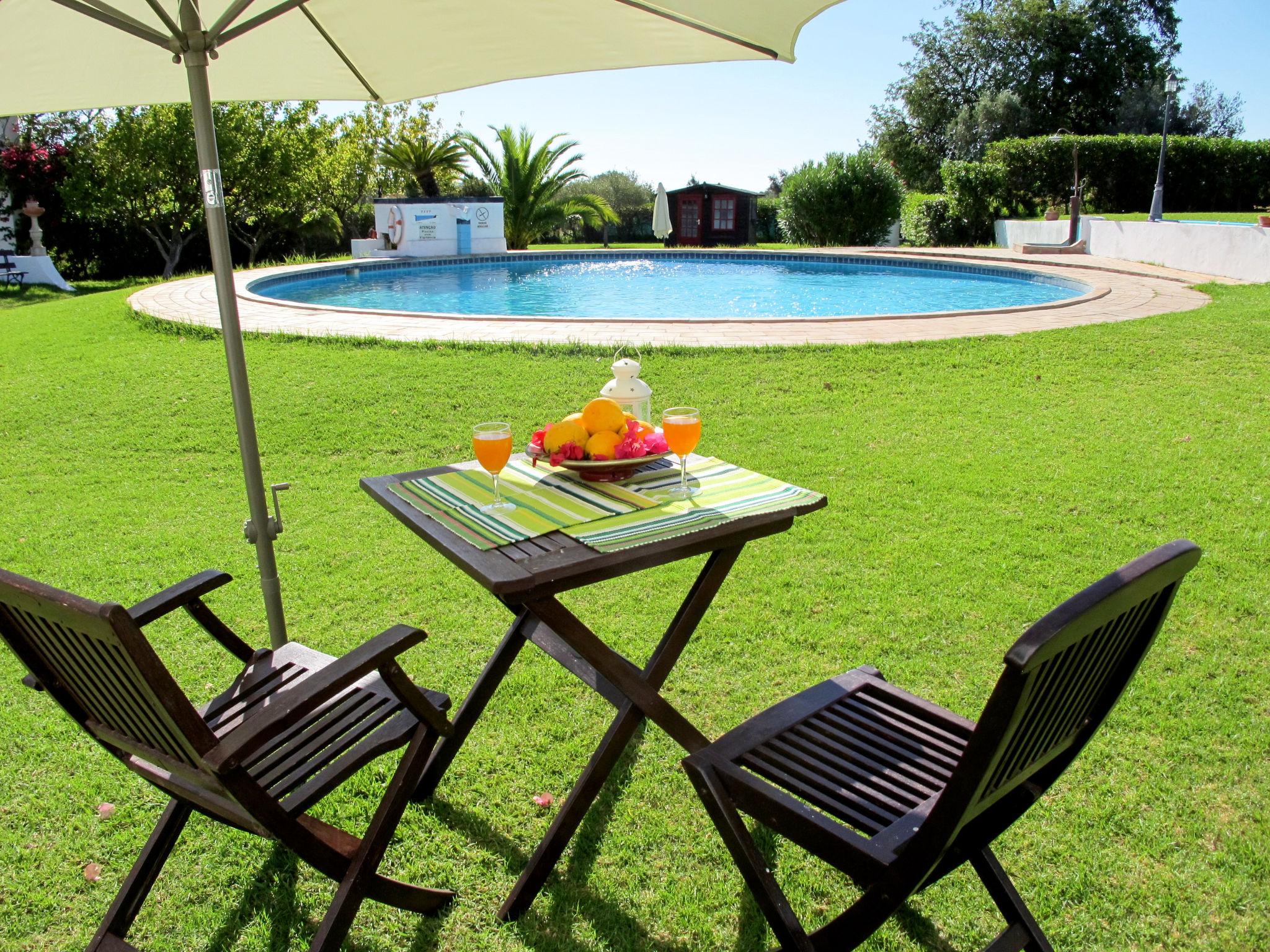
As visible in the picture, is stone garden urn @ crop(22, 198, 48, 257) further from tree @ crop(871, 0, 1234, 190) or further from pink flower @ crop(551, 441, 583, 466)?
tree @ crop(871, 0, 1234, 190)

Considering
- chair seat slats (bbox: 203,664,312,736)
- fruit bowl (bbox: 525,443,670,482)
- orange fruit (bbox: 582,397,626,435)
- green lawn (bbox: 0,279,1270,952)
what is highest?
orange fruit (bbox: 582,397,626,435)

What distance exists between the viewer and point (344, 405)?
588 centimetres

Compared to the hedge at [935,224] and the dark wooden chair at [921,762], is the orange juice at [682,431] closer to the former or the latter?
the dark wooden chair at [921,762]

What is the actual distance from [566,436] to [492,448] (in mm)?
240

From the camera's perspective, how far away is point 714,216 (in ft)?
90.9

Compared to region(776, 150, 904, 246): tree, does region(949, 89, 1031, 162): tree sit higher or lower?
higher

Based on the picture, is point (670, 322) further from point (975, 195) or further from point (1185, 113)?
point (1185, 113)

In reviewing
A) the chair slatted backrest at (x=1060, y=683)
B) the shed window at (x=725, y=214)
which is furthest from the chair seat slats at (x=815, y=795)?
the shed window at (x=725, y=214)

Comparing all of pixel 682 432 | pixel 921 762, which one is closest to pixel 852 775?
pixel 921 762

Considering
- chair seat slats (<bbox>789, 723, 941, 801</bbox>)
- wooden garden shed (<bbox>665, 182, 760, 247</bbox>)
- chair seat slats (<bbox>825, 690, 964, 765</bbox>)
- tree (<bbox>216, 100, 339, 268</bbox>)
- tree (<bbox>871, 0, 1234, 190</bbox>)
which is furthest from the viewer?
tree (<bbox>871, 0, 1234, 190</bbox>)

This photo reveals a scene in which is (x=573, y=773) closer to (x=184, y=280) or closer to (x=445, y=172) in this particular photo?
(x=184, y=280)

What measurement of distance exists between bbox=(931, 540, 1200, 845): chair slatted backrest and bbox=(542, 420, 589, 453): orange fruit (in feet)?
3.99

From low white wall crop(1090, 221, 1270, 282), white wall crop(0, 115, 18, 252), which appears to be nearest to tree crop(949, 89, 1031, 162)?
low white wall crop(1090, 221, 1270, 282)

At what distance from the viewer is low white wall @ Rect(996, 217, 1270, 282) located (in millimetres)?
13219
